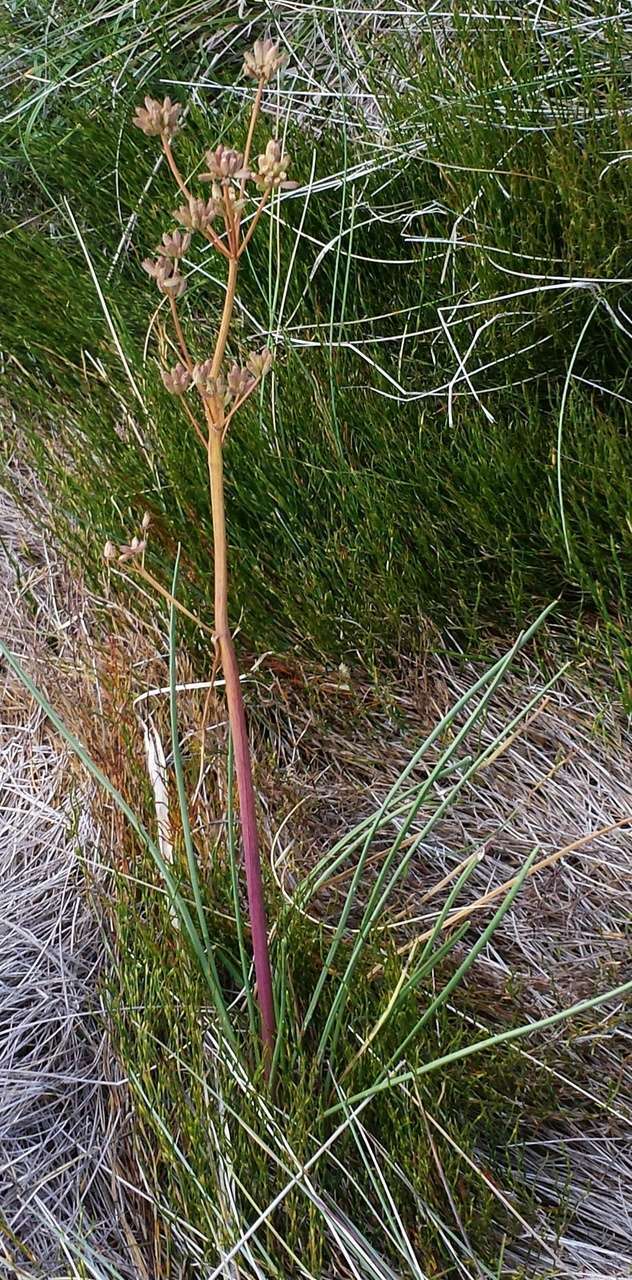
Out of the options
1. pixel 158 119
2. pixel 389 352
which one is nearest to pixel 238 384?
pixel 158 119

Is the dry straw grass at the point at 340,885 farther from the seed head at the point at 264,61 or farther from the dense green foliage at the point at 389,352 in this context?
the seed head at the point at 264,61

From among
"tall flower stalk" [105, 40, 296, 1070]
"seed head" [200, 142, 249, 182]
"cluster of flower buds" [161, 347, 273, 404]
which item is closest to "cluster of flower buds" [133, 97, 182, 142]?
"tall flower stalk" [105, 40, 296, 1070]

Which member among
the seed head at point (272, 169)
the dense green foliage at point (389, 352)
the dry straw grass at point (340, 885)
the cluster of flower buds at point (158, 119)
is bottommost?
the dry straw grass at point (340, 885)

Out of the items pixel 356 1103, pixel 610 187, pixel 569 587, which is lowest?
pixel 569 587

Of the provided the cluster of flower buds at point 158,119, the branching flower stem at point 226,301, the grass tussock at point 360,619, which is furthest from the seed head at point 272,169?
the grass tussock at point 360,619

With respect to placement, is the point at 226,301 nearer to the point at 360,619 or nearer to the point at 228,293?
the point at 228,293

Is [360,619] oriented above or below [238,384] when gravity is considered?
below

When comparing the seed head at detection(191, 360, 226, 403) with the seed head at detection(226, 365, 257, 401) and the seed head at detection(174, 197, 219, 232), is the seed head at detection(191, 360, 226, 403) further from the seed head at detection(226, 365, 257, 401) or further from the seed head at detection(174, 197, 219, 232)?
the seed head at detection(174, 197, 219, 232)

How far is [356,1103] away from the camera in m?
1.33

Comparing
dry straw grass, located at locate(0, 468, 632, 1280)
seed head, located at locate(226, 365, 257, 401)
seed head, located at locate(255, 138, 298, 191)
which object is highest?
seed head, located at locate(255, 138, 298, 191)

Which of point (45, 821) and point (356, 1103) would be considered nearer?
point (356, 1103)

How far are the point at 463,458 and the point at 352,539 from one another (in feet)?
0.76

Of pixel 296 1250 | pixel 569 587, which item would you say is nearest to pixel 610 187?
pixel 569 587

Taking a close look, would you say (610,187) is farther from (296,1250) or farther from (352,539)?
(296,1250)
